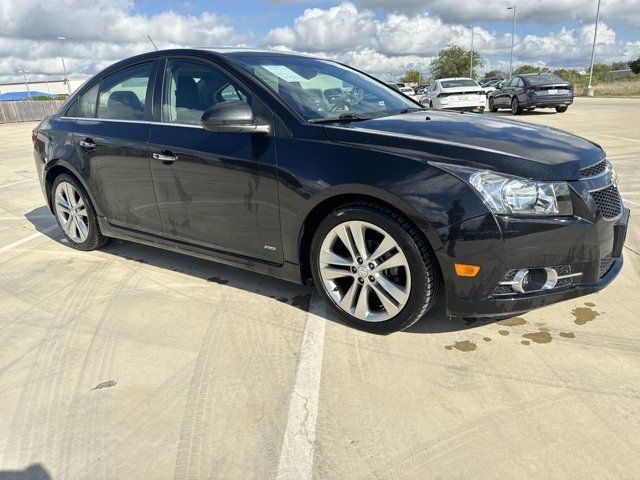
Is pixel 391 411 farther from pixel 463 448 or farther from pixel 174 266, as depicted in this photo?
pixel 174 266

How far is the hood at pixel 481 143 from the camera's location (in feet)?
8.45

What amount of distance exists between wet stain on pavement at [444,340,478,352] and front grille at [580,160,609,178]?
1.07m

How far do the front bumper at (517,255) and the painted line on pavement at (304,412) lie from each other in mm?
782

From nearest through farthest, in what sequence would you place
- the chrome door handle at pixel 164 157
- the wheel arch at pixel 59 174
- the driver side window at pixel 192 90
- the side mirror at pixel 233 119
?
the side mirror at pixel 233 119
the driver side window at pixel 192 90
the chrome door handle at pixel 164 157
the wheel arch at pixel 59 174

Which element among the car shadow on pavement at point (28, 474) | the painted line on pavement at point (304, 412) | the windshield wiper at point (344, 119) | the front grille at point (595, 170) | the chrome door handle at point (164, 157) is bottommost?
the painted line on pavement at point (304, 412)

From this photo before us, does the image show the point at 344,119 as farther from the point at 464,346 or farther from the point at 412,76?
the point at 412,76

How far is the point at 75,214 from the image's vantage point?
4.70m

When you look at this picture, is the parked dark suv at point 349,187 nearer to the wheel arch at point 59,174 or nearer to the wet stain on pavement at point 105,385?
the wheel arch at point 59,174

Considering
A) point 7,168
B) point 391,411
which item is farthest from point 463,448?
point 7,168

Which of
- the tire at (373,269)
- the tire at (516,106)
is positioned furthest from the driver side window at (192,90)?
the tire at (516,106)

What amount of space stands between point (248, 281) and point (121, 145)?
4.58 feet

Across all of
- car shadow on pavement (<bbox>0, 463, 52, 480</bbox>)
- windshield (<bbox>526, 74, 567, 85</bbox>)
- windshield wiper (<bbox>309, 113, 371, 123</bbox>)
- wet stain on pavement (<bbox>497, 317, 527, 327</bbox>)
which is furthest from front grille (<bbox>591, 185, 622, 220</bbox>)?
windshield (<bbox>526, 74, 567, 85</bbox>)

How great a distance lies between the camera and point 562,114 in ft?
60.0

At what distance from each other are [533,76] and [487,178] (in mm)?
18546
